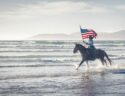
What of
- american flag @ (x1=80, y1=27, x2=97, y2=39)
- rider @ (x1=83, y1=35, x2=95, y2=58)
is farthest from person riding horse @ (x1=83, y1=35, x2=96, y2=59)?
american flag @ (x1=80, y1=27, x2=97, y2=39)

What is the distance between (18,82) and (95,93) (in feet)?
18.5

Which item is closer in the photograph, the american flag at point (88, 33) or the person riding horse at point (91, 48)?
A: the person riding horse at point (91, 48)

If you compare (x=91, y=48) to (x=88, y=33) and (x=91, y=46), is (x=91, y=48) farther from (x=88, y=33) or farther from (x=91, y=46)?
(x=88, y=33)

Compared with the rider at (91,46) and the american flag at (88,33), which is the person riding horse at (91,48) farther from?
the american flag at (88,33)

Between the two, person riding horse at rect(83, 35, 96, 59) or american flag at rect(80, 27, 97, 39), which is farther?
american flag at rect(80, 27, 97, 39)

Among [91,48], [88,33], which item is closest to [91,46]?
[91,48]

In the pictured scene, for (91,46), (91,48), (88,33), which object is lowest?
(91,48)

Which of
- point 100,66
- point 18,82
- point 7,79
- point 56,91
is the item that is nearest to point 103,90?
point 56,91

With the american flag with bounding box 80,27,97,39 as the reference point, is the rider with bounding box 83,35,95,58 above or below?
below

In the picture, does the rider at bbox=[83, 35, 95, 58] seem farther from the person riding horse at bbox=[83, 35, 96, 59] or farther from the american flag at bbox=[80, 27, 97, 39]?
the american flag at bbox=[80, 27, 97, 39]

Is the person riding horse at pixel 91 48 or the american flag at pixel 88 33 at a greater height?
the american flag at pixel 88 33

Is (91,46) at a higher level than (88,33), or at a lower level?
lower

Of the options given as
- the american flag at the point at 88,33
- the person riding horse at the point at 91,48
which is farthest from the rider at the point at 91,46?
the american flag at the point at 88,33

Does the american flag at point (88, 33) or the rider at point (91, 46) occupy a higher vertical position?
the american flag at point (88, 33)
